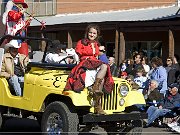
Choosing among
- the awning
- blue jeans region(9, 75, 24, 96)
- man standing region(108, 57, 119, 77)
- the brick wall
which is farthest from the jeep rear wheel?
the brick wall

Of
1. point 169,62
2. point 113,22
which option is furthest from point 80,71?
point 113,22

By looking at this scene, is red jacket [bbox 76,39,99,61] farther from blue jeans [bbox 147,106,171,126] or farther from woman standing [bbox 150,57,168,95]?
woman standing [bbox 150,57,168,95]

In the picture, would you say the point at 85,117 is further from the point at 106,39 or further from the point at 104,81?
the point at 106,39

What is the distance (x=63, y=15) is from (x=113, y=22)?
7397 mm

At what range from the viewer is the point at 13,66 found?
9.45 meters

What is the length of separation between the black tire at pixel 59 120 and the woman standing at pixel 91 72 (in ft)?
1.12

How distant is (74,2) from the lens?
26.4 metres

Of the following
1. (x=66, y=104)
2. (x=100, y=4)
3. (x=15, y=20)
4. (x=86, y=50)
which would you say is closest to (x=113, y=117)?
(x=66, y=104)

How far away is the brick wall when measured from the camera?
21938 millimetres

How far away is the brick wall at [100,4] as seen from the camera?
21.9 m

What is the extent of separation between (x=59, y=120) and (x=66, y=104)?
273 mm

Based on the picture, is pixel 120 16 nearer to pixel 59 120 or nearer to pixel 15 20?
pixel 15 20

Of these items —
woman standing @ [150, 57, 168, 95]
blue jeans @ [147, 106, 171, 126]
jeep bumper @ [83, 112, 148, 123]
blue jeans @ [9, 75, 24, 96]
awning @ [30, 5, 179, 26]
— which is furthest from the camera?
awning @ [30, 5, 179, 26]

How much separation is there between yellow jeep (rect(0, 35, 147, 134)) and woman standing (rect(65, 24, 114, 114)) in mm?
125
